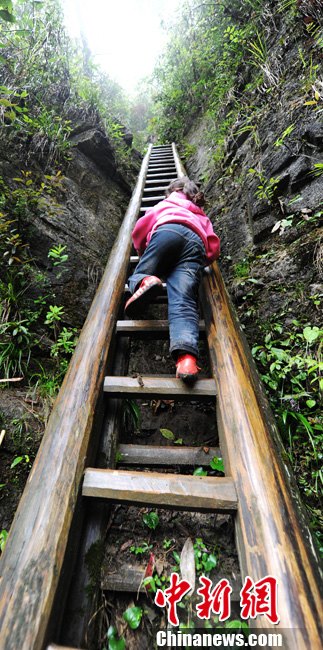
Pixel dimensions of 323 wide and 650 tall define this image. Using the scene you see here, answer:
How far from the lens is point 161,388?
1415mm

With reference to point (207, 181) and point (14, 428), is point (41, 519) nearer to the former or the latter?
point (14, 428)

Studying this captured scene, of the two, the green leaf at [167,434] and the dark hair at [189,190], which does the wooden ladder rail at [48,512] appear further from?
the dark hair at [189,190]

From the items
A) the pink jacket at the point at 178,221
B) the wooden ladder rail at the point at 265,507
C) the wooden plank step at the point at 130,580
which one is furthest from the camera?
the pink jacket at the point at 178,221

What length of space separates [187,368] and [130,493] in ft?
1.96

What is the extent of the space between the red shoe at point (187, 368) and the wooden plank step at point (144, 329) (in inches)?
16.6

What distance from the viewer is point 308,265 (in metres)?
1.97

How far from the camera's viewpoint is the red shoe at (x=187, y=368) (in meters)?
1.38

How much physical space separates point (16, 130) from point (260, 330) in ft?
9.20

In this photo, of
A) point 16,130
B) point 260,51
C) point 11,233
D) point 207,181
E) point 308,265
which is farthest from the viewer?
point 207,181

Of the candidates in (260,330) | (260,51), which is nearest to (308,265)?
(260,330)

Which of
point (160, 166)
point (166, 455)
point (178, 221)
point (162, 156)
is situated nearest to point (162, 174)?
point (160, 166)

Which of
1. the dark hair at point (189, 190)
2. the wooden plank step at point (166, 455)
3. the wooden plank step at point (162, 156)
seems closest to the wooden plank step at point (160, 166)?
the wooden plank step at point (162, 156)

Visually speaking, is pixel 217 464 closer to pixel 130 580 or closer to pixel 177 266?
pixel 130 580

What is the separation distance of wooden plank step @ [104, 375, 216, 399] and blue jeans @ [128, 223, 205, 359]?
369 millimetres
